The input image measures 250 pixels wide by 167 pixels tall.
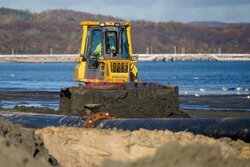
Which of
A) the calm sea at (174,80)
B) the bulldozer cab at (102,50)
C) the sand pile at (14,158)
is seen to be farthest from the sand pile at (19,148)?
the calm sea at (174,80)

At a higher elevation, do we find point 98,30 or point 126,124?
point 98,30

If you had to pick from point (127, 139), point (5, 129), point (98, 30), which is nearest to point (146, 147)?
point (127, 139)

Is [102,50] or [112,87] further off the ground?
[102,50]

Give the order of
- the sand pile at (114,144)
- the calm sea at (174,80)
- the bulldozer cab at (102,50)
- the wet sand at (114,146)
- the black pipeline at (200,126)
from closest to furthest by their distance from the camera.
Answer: the wet sand at (114,146) < the sand pile at (114,144) < the black pipeline at (200,126) < the bulldozer cab at (102,50) < the calm sea at (174,80)

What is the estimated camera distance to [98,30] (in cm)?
1481

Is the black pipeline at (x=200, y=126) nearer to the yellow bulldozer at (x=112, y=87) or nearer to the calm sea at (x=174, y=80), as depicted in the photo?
the yellow bulldozer at (x=112, y=87)

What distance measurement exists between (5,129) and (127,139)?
1.48 meters

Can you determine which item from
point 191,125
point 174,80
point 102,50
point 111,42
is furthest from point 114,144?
point 174,80

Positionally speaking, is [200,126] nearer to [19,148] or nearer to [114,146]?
[114,146]

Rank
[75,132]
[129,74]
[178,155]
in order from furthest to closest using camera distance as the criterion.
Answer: [129,74] → [75,132] → [178,155]

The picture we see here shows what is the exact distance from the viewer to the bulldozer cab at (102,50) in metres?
14.3

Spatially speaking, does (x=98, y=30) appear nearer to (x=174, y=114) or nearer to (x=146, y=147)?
(x=174, y=114)

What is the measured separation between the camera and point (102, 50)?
1467 centimetres

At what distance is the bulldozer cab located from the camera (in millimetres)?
14287
